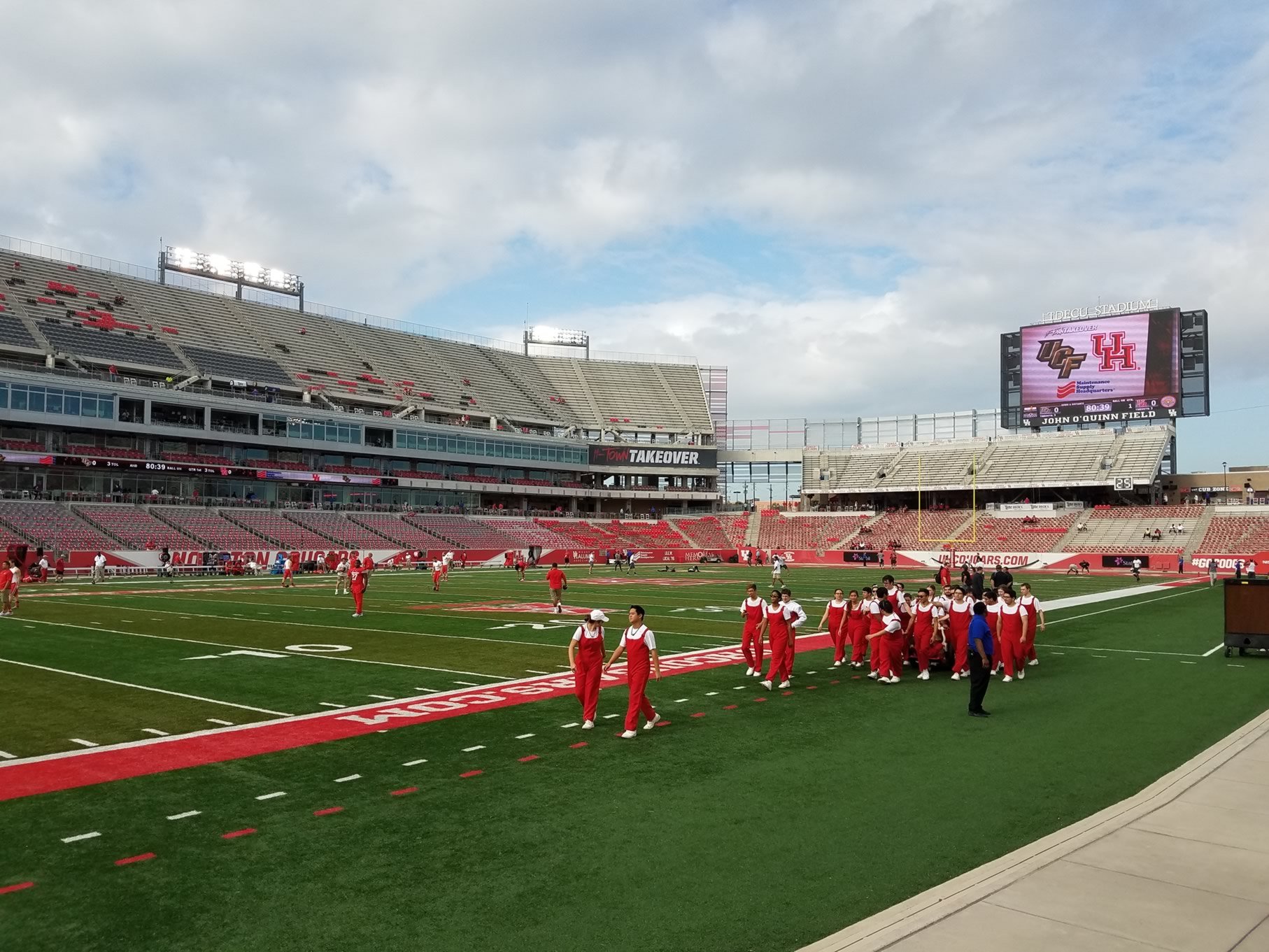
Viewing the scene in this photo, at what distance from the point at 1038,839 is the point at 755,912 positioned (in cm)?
256

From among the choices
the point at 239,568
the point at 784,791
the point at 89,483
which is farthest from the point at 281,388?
the point at 784,791

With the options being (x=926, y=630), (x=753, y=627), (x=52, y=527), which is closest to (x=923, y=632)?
(x=926, y=630)

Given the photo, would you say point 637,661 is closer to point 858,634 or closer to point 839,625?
point 858,634

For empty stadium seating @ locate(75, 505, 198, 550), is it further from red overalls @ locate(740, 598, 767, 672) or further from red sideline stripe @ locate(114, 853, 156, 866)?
red sideline stripe @ locate(114, 853, 156, 866)

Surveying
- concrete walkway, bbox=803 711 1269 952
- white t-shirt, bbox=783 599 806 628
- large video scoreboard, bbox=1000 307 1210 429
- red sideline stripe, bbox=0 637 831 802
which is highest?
large video scoreboard, bbox=1000 307 1210 429

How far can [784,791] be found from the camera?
8148mm

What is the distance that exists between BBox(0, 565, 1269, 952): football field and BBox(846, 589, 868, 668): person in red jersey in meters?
1.17

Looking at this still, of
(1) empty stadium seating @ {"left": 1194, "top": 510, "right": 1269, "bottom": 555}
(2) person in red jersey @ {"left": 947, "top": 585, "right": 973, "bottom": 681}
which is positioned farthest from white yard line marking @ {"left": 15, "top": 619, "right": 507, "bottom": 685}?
(1) empty stadium seating @ {"left": 1194, "top": 510, "right": 1269, "bottom": 555}

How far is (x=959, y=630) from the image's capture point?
14.9 metres

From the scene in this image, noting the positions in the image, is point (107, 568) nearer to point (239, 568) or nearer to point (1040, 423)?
point (239, 568)

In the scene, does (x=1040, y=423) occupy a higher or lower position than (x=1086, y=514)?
higher

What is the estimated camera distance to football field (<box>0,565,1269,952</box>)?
5.53 meters

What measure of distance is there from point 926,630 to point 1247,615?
688 cm

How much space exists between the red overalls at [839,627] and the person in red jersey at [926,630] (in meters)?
1.34
